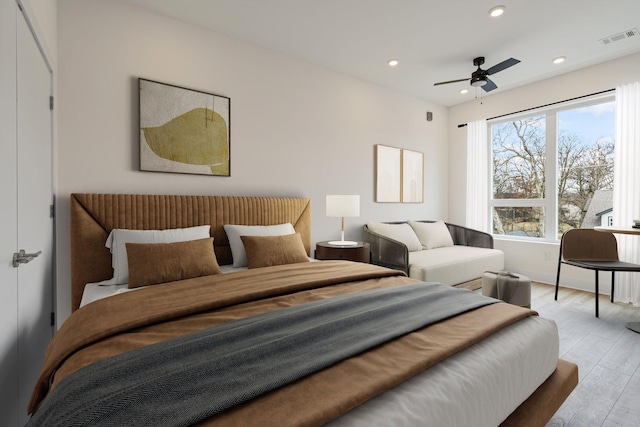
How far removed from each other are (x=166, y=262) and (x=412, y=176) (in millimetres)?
3672

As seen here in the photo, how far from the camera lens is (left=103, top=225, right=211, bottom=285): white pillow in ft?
6.95

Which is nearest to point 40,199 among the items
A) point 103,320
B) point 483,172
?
point 103,320

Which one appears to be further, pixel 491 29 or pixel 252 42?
pixel 252 42

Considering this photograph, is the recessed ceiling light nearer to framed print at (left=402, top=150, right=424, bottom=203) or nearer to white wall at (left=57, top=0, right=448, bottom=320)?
white wall at (left=57, top=0, right=448, bottom=320)

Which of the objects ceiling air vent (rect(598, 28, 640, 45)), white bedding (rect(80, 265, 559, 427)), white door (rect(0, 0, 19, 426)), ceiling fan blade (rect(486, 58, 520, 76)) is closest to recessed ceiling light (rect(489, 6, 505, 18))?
ceiling fan blade (rect(486, 58, 520, 76))

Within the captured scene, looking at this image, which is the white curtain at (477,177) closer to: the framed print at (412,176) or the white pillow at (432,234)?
the white pillow at (432,234)

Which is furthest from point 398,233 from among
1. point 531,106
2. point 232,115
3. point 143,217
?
point 143,217

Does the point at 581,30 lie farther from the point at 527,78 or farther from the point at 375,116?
the point at 375,116

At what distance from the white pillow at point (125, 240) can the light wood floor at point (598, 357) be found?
2531mm

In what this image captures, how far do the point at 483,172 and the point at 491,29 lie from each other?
2307 mm

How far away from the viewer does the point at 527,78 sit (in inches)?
160

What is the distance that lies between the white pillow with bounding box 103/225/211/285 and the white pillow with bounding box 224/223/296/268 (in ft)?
1.17

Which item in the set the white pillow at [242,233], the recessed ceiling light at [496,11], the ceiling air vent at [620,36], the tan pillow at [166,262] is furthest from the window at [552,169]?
the tan pillow at [166,262]

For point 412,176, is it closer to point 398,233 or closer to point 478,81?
point 398,233
